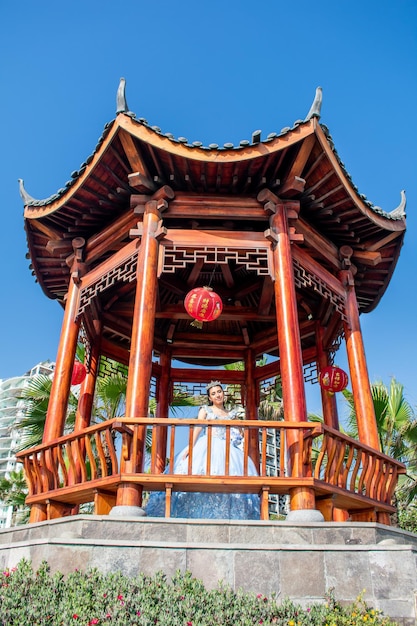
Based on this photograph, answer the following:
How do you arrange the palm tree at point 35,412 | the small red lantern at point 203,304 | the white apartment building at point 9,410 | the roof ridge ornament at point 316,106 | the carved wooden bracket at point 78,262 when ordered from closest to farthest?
the roof ridge ornament at point 316,106, the small red lantern at point 203,304, the carved wooden bracket at point 78,262, the palm tree at point 35,412, the white apartment building at point 9,410

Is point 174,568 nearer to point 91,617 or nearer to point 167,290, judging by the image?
point 91,617

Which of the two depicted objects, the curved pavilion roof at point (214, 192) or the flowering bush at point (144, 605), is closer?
the flowering bush at point (144, 605)

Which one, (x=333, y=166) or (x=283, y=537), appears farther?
(x=333, y=166)

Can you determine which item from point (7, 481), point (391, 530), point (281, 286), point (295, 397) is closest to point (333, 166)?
point (281, 286)

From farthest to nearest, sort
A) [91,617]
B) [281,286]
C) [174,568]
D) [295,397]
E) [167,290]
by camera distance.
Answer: [167,290]
[281,286]
[295,397]
[174,568]
[91,617]

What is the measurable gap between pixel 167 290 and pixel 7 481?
1140 centimetres

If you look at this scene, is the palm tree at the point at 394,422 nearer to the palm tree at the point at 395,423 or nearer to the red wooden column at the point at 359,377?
the palm tree at the point at 395,423

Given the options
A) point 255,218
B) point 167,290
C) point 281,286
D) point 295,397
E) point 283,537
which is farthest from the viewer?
point 167,290

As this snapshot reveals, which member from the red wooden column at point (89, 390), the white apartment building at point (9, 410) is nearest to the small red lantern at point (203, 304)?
the red wooden column at point (89, 390)

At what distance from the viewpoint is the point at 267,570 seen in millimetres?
4320

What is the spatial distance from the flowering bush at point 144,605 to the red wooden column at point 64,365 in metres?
2.78

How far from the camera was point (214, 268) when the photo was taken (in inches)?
375

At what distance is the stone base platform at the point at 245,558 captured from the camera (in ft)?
14.0

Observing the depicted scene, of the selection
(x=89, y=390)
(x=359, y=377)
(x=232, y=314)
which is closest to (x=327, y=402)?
(x=359, y=377)
